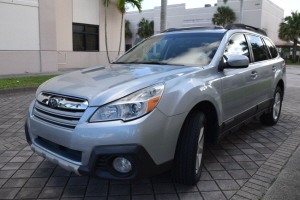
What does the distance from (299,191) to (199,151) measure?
3.46ft

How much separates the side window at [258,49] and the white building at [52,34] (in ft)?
36.8

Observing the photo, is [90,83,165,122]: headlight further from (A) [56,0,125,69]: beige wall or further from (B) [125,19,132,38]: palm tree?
(B) [125,19,132,38]: palm tree

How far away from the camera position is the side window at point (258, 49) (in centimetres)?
440

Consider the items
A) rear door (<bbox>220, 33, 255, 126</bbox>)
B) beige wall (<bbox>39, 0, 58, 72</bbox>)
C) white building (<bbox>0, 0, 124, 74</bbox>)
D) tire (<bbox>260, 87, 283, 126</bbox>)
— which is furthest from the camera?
beige wall (<bbox>39, 0, 58, 72</bbox>)

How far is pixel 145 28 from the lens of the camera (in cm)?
4844

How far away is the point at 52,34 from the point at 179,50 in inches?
463

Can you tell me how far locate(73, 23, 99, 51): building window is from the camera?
17.0 metres

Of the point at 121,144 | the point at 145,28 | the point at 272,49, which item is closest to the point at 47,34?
the point at 272,49

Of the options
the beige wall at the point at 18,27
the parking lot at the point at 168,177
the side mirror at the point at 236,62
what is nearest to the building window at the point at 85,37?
the beige wall at the point at 18,27

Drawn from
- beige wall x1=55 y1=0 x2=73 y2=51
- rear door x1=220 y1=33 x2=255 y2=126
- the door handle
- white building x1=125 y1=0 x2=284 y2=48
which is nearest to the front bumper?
rear door x1=220 y1=33 x2=255 y2=126

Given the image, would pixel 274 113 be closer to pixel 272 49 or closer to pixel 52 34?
pixel 272 49

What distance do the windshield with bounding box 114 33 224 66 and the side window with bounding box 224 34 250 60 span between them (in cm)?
17

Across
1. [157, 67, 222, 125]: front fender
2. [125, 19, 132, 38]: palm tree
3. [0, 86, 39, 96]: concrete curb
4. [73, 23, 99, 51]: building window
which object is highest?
[125, 19, 132, 38]: palm tree

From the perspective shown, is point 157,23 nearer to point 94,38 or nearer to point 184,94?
point 94,38
